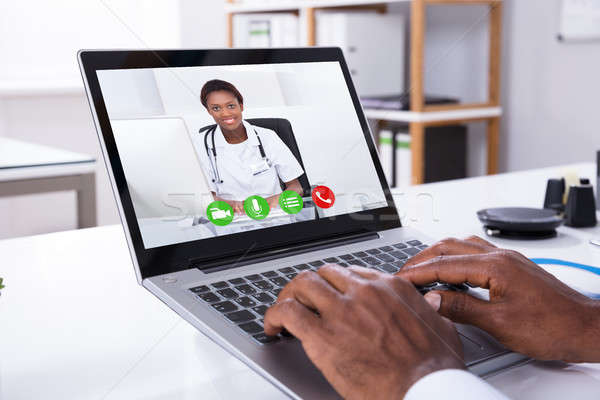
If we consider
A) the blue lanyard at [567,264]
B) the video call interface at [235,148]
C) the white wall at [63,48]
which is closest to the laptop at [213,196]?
the video call interface at [235,148]

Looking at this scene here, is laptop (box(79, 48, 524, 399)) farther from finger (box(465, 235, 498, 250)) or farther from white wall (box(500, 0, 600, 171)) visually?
white wall (box(500, 0, 600, 171))

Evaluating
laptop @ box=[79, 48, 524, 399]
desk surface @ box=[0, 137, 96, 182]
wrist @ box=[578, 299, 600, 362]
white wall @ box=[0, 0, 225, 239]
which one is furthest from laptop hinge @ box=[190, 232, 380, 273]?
white wall @ box=[0, 0, 225, 239]

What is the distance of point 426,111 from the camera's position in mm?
2258

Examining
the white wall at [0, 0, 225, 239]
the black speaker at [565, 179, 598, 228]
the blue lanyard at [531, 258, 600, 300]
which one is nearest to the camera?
the blue lanyard at [531, 258, 600, 300]

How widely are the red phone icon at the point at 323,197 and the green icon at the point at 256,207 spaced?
0.06 metres

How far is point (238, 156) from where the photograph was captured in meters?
0.67

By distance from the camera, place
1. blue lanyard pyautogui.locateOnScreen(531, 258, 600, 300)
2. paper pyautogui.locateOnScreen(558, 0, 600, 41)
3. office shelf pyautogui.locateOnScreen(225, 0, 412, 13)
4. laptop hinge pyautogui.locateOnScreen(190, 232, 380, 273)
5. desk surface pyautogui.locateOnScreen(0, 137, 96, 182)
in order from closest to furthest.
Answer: laptop hinge pyautogui.locateOnScreen(190, 232, 380, 273) → blue lanyard pyautogui.locateOnScreen(531, 258, 600, 300) → desk surface pyautogui.locateOnScreen(0, 137, 96, 182) → paper pyautogui.locateOnScreen(558, 0, 600, 41) → office shelf pyautogui.locateOnScreen(225, 0, 412, 13)

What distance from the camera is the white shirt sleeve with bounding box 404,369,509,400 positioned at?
40 centimetres

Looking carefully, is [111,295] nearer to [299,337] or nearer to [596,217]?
[299,337]

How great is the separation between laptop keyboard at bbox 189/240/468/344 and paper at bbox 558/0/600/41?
171cm

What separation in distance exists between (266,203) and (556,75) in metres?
1.86

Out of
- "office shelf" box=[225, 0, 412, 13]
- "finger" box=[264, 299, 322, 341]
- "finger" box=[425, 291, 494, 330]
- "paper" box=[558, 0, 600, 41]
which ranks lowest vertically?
"finger" box=[425, 291, 494, 330]

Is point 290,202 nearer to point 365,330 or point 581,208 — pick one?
point 365,330

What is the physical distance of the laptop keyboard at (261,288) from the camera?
19.5 inches
